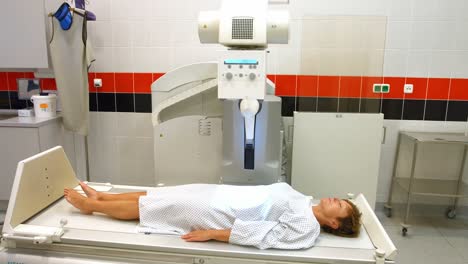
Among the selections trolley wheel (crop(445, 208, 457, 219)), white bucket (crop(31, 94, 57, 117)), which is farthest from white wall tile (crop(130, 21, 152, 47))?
trolley wheel (crop(445, 208, 457, 219))

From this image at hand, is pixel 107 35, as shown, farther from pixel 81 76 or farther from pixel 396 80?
pixel 396 80

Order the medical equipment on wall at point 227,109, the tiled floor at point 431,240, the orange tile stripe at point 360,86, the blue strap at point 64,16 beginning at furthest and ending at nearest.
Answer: the orange tile stripe at point 360,86, the blue strap at point 64,16, the tiled floor at point 431,240, the medical equipment on wall at point 227,109

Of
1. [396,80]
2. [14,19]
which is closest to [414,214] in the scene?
[396,80]

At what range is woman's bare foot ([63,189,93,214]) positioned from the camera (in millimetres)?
1975

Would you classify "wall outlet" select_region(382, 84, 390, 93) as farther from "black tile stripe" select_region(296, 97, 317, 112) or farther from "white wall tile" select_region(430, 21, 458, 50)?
"black tile stripe" select_region(296, 97, 317, 112)

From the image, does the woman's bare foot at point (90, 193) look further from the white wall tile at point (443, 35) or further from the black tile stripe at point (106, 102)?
the white wall tile at point (443, 35)

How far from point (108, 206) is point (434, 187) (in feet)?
8.47

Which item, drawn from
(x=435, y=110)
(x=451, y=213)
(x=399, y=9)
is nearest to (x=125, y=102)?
(x=399, y=9)

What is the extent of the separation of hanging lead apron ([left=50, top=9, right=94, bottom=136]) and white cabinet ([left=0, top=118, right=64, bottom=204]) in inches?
8.9

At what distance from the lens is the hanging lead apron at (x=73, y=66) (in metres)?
2.83

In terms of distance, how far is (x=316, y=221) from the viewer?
1773 mm

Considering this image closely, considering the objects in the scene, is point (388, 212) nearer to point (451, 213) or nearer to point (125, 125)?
point (451, 213)

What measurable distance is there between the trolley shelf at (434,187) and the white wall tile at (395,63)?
926 mm

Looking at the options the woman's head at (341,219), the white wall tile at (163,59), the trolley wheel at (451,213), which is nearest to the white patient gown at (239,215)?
the woman's head at (341,219)
